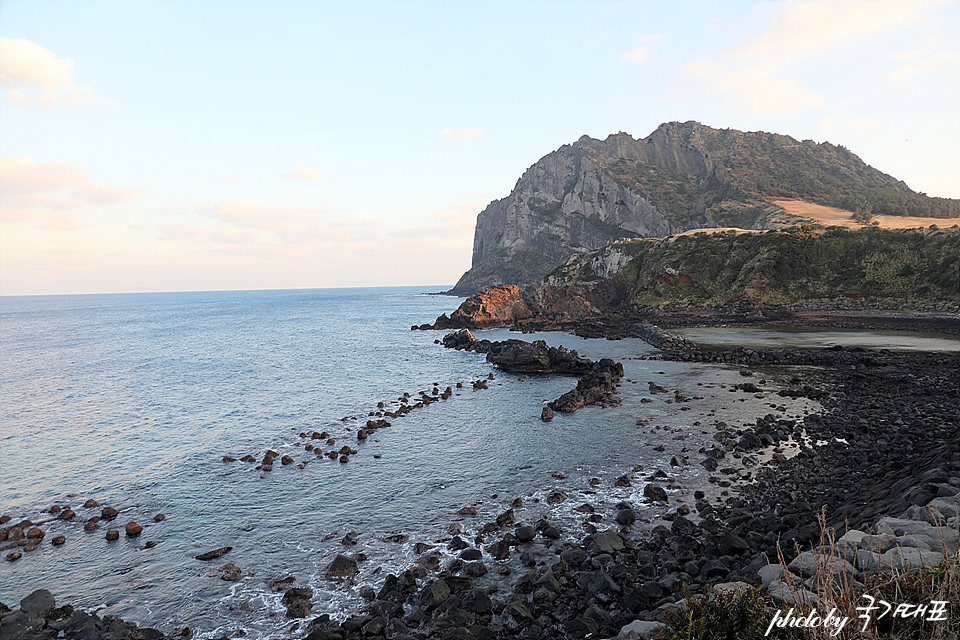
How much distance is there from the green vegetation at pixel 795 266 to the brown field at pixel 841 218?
19382 mm

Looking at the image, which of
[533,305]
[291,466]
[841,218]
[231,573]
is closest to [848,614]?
[231,573]

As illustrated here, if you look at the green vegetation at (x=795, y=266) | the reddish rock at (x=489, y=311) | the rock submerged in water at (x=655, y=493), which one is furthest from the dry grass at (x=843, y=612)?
the green vegetation at (x=795, y=266)

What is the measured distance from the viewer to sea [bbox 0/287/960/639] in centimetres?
1664

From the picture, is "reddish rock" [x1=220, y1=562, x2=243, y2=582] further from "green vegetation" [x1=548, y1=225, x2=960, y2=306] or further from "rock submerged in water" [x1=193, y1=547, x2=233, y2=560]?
"green vegetation" [x1=548, y1=225, x2=960, y2=306]

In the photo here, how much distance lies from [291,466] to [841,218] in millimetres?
171527

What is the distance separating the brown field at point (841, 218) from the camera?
114 m

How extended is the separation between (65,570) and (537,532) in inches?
754

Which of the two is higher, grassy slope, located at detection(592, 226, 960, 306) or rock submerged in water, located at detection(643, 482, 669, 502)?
grassy slope, located at detection(592, 226, 960, 306)

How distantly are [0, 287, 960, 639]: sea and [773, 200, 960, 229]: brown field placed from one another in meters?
82.3

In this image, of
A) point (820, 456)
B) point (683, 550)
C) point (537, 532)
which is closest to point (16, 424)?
point (537, 532)

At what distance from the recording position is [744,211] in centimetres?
16738

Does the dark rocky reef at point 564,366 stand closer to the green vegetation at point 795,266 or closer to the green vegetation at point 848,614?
the green vegetation at point 848,614
